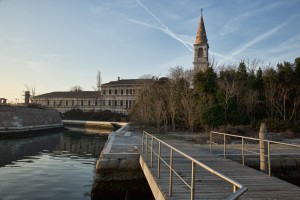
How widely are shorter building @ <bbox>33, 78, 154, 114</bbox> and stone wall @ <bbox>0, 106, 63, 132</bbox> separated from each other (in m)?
31.9

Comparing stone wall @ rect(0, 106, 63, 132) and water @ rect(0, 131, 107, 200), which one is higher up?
stone wall @ rect(0, 106, 63, 132)

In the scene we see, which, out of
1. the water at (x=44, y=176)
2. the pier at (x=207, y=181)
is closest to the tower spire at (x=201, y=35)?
the water at (x=44, y=176)

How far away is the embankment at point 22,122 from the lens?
33438 millimetres

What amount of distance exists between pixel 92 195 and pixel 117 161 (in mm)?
1634

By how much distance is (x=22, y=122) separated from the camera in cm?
3747

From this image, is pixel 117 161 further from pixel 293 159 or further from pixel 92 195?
A: pixel 293 159

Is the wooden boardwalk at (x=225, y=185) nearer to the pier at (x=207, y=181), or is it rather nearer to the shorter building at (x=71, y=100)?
the pier at (x=207, y=181)

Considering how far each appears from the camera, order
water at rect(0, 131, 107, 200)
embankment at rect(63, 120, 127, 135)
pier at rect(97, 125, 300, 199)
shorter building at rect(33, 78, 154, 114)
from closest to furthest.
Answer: pier at rect(97, 125, 300, 199)
water at rect(0, 131, 107, 200)
embankment at rect(63, 120, 127, 135)
shorter building at rect(33, 78, 154, 114)

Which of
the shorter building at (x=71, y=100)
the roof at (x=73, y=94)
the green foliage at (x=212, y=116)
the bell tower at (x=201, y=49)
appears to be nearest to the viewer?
the green foliage at (x=212, y=116)

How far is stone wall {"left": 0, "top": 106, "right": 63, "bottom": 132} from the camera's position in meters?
34.2

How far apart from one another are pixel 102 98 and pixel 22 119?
46.6m

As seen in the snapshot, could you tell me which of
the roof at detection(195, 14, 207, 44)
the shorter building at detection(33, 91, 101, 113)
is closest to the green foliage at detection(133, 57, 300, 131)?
the roof at detection(195, 14, 207, 44)

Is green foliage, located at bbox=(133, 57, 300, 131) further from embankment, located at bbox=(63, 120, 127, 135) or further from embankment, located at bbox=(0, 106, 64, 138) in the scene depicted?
embankment, located at bbox=(63, 120, 127, 135)

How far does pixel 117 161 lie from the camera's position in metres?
11.6
